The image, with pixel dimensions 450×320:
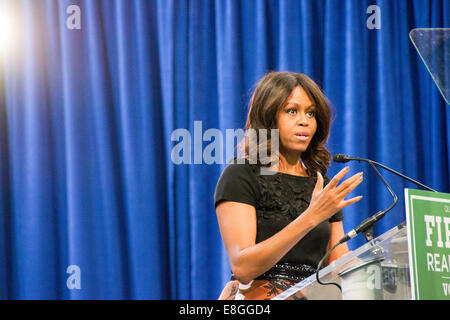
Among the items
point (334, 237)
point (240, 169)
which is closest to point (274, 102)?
point (240, 169)

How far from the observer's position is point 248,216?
4.66ft

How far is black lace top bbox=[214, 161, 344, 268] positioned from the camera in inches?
57.1

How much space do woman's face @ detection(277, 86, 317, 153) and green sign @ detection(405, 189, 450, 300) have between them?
0.57 m

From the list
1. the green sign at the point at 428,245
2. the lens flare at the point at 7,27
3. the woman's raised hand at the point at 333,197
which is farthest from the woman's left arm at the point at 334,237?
the lens flare at the point at 7,27

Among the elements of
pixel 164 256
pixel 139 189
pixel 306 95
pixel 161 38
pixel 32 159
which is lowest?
pixel 164 256

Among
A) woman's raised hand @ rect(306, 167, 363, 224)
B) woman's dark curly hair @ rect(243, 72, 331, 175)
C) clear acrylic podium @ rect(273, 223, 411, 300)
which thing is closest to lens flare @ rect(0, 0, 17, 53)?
woman's dark curly hair @ rect(243, 72, 331, 175)

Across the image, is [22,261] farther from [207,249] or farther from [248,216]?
[248,216]

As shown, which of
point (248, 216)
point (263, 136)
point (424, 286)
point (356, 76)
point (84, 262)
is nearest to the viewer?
point (424, 286)

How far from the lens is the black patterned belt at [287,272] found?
54.9 inches

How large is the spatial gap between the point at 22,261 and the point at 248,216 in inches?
70.7

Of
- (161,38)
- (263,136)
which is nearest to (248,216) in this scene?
(263,136)

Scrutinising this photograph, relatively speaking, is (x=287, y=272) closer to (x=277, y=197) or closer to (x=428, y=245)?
(x=277, y=197)

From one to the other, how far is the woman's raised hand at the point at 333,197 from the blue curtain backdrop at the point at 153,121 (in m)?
1.73

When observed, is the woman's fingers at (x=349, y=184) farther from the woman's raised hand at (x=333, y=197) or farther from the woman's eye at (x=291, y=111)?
the woman's eye at (x=291, y=111)
